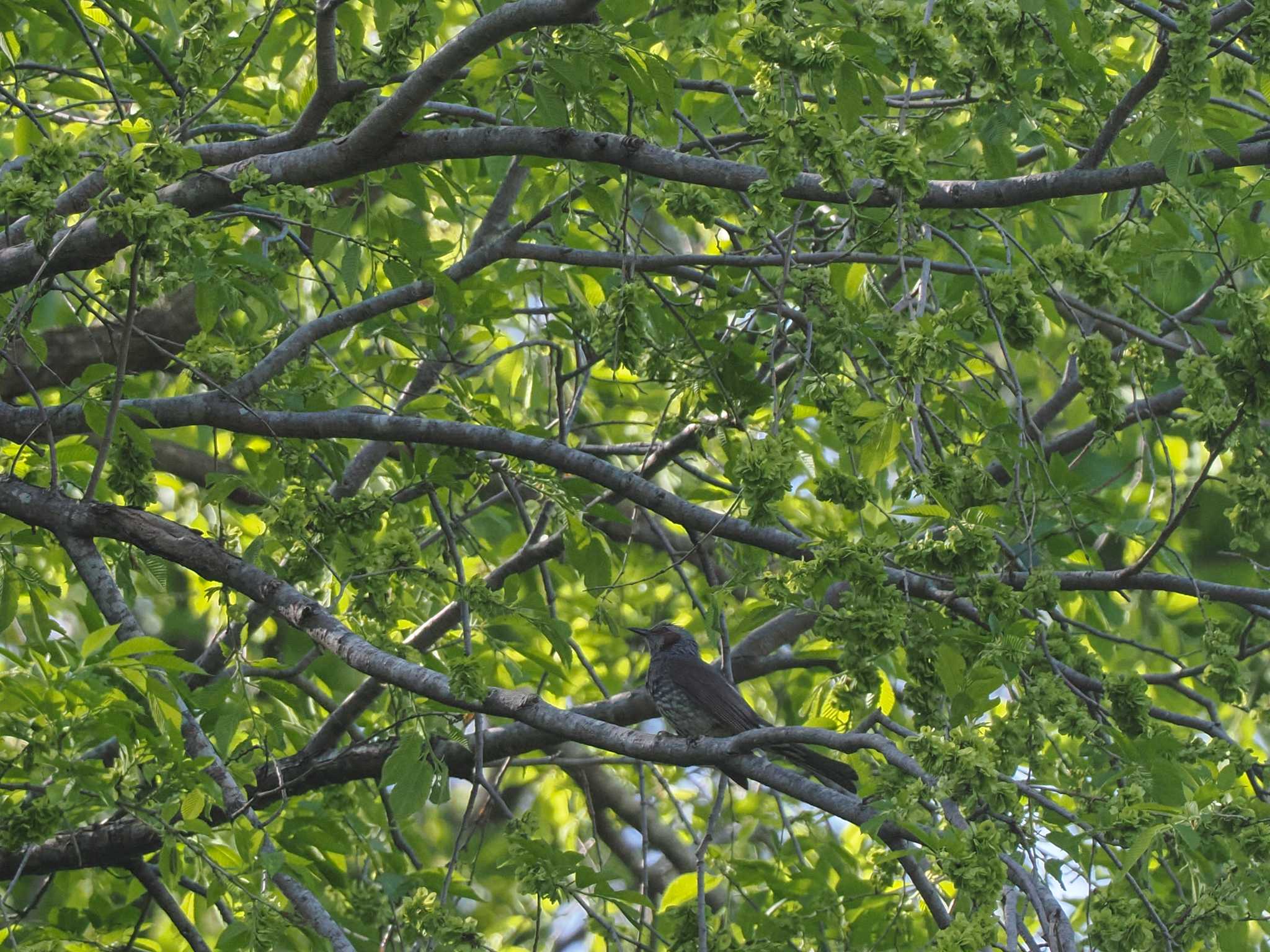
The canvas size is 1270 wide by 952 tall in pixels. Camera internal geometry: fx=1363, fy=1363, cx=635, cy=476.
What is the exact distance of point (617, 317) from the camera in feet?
13.6

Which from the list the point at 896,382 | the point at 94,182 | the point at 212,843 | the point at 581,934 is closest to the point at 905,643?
the point at 896,382

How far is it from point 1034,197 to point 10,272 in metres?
3.18

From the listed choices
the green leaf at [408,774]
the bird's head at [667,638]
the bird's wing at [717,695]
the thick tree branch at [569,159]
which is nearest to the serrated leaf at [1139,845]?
the thick tree branch at [569,159]

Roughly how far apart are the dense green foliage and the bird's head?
26 cm

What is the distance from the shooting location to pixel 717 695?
5.77m

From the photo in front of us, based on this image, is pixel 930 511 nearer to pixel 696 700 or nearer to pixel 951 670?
pixel 951 670

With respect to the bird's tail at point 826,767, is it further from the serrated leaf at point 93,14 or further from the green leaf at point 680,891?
the serrated leaf at point 93,14

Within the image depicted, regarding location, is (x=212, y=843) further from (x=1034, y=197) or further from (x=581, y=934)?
(x=581, y=934)

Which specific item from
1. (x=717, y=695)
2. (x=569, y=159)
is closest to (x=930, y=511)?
(x=569, y=159)

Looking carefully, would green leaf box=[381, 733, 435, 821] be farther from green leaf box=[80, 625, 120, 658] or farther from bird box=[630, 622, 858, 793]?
bird box=[630, 622, 858, 793]

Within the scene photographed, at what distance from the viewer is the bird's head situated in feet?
21.1

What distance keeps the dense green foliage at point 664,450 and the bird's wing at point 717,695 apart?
0.30 m

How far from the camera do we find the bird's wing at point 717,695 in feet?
18.9

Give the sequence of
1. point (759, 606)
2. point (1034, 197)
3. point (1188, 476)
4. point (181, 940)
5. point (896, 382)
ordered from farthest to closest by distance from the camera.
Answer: point (1188, 476) < point (181, 940) < point (759, 606) < point (1034, 197) < point (896, 382)
